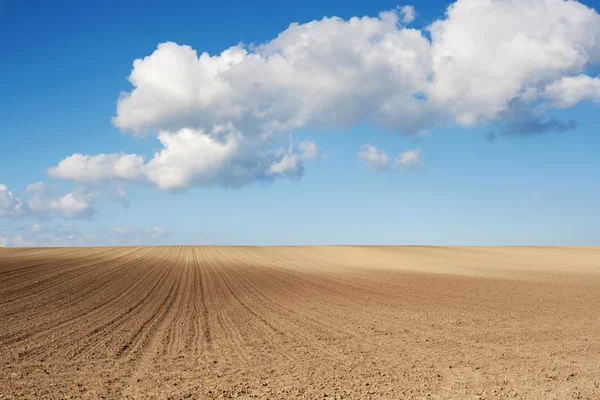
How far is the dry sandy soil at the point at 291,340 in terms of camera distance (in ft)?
29.2

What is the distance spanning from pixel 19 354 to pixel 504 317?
1336 centimetres

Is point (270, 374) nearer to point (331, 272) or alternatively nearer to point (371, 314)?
point (371, 314)

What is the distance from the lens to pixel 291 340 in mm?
12664

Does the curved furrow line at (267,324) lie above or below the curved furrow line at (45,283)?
below

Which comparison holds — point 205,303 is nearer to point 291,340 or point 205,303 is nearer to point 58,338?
point 58,338

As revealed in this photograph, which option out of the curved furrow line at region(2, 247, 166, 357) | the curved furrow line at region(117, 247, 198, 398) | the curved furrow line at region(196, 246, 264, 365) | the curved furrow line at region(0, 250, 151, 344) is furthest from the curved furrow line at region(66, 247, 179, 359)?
the curved furrow line at region(196, 246, 264, 365)

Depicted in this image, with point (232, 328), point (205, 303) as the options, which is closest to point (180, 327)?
point (232, 328)

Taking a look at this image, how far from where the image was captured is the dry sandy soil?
8.91 meters

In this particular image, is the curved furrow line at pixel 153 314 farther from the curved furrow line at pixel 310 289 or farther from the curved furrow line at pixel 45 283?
the curved furrow line at pixel 45 283

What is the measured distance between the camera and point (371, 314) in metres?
→ 17.0

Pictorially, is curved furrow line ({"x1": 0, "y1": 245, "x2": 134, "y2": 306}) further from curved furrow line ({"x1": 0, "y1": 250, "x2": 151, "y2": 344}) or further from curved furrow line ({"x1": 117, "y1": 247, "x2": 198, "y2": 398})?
curved furrow line ({"x1": 117, "y1": 247, "x2": 198, "y2": 398})

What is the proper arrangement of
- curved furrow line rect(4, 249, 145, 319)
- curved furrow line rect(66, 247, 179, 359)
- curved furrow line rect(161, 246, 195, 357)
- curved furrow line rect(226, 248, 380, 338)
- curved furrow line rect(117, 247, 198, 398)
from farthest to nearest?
curved furrow line rect(4, 249, 145, 319) < curved furrow line rect(226, 248, 380, 338) < curved furrow line rect(66, 247, 179, 359) < curved furrow line rect(161, 246, 195, 357) < curved furrow line rect(117, 247, 198, 398)

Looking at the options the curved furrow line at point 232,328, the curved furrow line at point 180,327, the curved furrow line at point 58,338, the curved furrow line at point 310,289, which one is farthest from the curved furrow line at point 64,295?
the curved furrow line at point 310,289

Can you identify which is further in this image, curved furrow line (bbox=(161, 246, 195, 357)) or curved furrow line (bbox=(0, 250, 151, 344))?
curved furrow line (bbox=(0, 250, 151, 344))
